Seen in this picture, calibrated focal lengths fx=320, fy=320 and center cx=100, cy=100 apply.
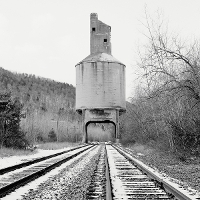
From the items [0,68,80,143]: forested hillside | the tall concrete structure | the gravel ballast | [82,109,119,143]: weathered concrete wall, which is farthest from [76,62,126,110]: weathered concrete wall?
[0,68,80,143]: forested hillside

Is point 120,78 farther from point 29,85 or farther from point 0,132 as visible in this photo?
point 29,85

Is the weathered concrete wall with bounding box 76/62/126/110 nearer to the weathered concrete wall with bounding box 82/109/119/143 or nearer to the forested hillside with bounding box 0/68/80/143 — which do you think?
the weathered concrete wall with bounding box 82/109/119/143

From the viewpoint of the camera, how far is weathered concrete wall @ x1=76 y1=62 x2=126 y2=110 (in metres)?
32.9

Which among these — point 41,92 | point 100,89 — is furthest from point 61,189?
point 41,92

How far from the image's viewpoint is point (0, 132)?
686 inches

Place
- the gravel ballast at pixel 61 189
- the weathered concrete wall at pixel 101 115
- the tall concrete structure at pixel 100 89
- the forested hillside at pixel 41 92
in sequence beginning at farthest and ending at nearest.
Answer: the forested hillside at pixel 41 92, the weathered concrete wall at pixel 101 115, the tall concrete structure at pixel 100 89, the gravel ballast at pixel 61 189

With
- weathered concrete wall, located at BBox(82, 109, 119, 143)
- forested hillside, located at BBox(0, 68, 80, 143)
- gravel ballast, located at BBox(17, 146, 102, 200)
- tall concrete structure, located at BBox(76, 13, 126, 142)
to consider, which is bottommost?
gravel ballast, located at BBox(17, 146, 102, 200)

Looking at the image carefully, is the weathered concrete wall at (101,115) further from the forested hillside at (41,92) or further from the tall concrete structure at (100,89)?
the forested hillside at (41,92)

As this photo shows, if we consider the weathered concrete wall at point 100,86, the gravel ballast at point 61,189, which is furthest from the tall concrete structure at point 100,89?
the gravel ballast at point 61,189

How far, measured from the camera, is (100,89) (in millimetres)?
32938

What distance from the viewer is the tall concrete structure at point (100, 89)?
32.9 metres

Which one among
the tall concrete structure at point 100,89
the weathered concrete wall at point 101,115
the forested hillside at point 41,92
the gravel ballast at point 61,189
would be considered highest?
the forested hillside at point 41,92

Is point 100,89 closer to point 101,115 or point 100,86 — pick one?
point 100,86

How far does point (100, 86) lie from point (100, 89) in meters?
0.33
